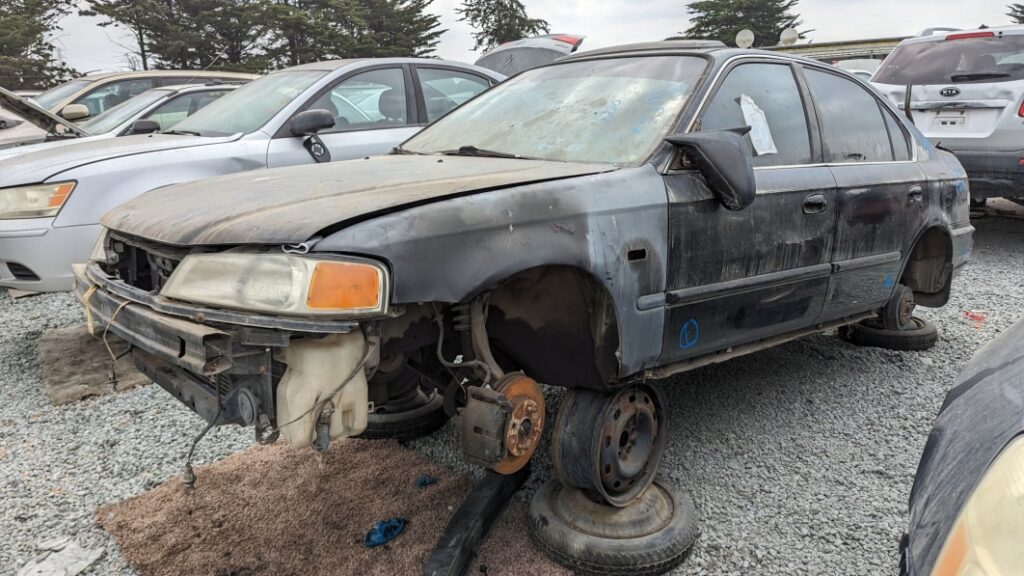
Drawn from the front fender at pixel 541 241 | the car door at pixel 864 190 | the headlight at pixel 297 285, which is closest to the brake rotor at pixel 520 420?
the front fender at pixel 541 241

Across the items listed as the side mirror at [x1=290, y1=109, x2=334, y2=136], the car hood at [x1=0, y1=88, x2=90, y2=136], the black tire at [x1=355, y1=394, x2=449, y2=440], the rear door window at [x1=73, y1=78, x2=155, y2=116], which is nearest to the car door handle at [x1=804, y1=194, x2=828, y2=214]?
the black tire at [x1=355, y1=394, x2=449, y2=440]

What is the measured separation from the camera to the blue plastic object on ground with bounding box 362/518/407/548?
239 centimetres

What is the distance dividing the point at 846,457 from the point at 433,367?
6.27 ft

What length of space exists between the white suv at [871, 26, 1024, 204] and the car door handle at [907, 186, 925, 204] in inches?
109

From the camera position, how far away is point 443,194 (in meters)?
1.92

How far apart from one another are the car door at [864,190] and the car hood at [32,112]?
5661 millimetres

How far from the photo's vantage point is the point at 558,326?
2.32 meters

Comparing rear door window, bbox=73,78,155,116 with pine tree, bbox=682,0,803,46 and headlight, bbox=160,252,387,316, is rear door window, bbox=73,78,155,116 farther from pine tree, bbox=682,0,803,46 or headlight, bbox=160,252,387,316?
pine tree, bbox=682,0,803,46

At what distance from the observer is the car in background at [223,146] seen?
380cm

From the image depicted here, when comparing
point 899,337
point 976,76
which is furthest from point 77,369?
point 976,76

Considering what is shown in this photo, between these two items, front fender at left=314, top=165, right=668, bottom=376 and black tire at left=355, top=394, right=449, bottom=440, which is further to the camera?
black tire at left=355, top=394, right=449, bottom=440

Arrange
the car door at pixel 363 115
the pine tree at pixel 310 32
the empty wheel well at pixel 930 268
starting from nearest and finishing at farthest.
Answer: the empty wheel well at pixel 930 268, the car door at pixel 363 115, the pine tree at pixel 310 32

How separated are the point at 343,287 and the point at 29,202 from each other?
313cm

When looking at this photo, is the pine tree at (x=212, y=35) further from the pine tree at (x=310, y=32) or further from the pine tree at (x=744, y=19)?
the pine tree at (x=744, y=19)
